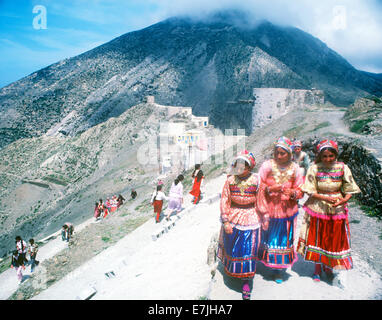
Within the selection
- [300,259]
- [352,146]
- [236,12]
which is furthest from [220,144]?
[236,12]

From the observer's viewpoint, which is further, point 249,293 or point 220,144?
point 220,144

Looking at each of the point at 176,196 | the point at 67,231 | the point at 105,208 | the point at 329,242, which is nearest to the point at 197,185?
the point at 176,196

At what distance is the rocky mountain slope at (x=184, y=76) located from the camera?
3706 cm

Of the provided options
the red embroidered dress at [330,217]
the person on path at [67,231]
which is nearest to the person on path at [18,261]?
the person on path at [67,231]

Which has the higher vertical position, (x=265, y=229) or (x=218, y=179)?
(x=265, y=229)

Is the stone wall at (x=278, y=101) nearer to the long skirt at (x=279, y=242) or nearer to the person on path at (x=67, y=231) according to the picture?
the person on path at (x=67, y=231)

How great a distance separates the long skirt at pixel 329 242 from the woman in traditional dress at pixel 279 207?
242mm

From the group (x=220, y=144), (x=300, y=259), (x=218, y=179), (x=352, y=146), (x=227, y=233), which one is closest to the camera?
(x=227, y=233)

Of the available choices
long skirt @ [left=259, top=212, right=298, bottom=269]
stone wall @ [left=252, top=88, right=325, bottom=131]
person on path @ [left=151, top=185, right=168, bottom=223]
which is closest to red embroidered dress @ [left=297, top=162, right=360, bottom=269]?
long skirt @ [left=259, top=212, right=298, bottom=269]

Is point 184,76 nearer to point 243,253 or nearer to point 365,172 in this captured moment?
point 365,172

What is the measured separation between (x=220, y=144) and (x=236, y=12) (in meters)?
41.8

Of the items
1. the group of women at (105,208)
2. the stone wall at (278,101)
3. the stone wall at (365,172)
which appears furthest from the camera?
the stone wall at (278,101)

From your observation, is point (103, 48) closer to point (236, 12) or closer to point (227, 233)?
point (236, 12)

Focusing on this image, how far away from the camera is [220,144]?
20.2m
